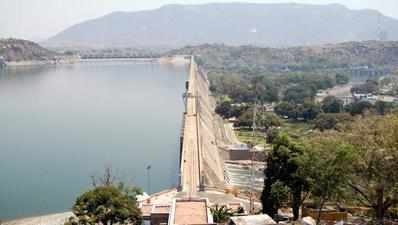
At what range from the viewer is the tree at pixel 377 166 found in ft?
21.9

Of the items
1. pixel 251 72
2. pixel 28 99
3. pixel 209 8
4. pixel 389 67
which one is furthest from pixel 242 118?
pixel 209 8

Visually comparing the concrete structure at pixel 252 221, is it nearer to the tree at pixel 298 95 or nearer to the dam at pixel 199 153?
the dam at pixel 199 153

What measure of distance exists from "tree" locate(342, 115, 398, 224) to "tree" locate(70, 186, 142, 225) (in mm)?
2941

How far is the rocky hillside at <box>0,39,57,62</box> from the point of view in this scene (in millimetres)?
58844

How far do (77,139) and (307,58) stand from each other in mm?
43734

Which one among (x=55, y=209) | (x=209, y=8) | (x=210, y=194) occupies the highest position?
(x=209, y=8)

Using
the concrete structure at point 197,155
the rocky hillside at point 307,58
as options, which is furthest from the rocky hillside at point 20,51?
the concrete structure at point 197,155

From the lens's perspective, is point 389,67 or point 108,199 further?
point 389,67

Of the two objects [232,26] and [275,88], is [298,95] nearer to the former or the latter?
[275,88]

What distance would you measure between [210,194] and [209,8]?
15380 centimetres

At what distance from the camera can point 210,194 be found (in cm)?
1091

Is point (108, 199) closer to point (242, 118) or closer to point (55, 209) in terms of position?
point (55, 209)

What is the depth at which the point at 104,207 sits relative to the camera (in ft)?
23.2

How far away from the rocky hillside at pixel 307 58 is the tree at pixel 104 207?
156ft
